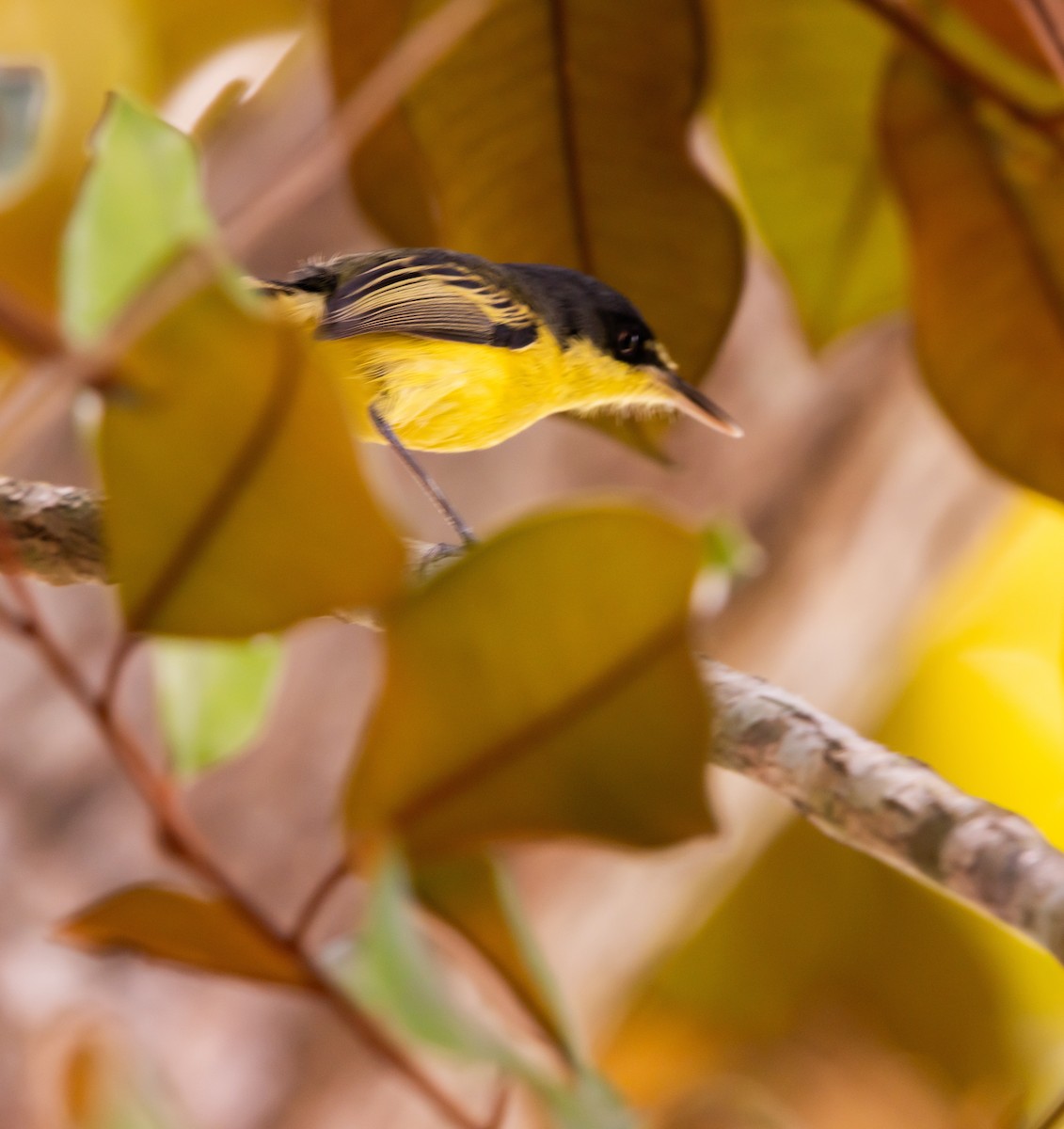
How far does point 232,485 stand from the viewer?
1.25 feet

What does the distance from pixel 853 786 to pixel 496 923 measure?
0.16 m

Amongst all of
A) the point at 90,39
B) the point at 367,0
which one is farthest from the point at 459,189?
the point at 90,39

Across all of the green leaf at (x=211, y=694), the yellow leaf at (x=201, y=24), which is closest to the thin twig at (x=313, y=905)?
the green leaf at (x=211, y=694)

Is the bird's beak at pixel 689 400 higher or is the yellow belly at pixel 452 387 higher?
the bird's beak at pixel 689 400

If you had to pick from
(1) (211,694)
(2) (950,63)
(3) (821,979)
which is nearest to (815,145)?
(2) (950,63)

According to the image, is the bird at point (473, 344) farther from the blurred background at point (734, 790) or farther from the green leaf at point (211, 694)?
the green leaf at point (211, 694)

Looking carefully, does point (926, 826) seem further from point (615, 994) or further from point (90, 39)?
point (615, 994)

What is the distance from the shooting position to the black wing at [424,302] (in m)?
0.77

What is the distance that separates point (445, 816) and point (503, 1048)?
8 cm

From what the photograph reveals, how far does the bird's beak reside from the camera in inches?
34.4

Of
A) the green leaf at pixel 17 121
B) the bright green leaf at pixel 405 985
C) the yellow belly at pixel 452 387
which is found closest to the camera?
the bright green leaf at pixel 405 985

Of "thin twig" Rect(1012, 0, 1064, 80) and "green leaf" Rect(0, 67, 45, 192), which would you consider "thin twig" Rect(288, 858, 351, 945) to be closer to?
"green leaf" Rect(0, 67, 45, 192)

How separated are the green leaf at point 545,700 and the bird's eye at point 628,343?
512 millimetres

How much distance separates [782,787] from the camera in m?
0.51
